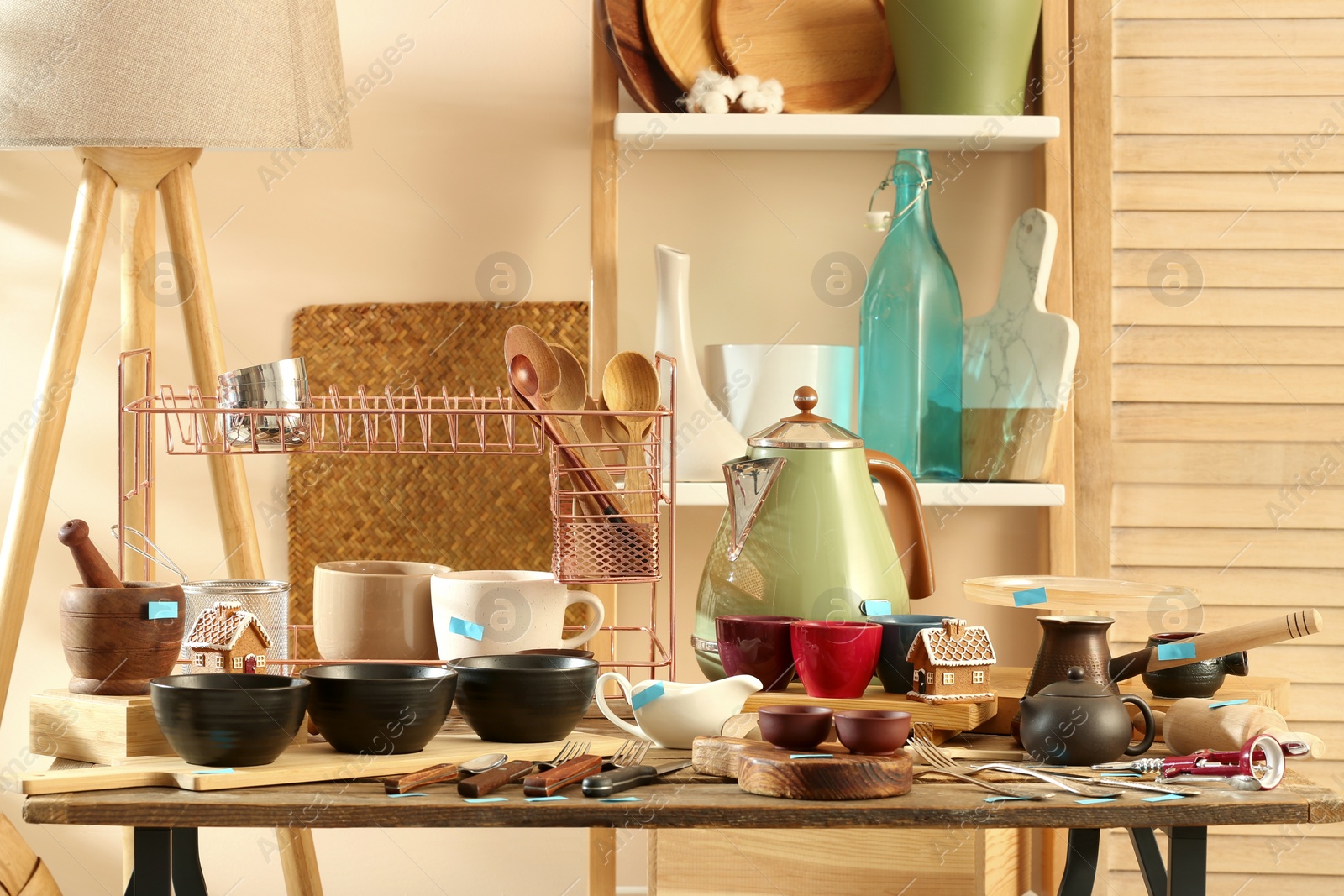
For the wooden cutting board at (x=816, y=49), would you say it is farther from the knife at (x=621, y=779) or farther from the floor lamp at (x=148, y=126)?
the knife at (x=621, y=779)

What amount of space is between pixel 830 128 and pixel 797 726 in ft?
3.00

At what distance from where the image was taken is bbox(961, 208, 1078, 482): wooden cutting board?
5.04 feet

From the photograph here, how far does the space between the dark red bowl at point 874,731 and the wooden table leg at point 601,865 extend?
74cm

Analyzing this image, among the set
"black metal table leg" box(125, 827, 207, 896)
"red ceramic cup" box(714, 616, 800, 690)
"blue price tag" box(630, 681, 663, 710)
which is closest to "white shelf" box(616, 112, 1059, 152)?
"red ceramic cup" box(714, 616, 800, 690)

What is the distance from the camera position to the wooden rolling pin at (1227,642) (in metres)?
0.99

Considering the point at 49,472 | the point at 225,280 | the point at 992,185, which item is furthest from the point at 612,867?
the point at 992,185

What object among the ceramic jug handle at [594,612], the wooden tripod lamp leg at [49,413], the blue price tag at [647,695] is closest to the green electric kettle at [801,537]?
the ceramic jug handle at [594,612]

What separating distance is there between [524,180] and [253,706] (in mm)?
1020

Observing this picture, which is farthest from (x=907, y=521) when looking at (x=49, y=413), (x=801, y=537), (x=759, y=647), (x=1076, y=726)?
(x=49, y=413)

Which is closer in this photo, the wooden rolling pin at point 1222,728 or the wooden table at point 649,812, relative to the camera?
the wooden table at point 649,812

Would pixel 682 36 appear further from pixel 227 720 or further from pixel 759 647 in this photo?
pixel 227 720

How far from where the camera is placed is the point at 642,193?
5.66 ft

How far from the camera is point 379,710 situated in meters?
0.93

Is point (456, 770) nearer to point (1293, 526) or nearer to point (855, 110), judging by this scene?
point (855, 110)
